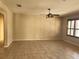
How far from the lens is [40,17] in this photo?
8.88 m

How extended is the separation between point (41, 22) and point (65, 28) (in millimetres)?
2213

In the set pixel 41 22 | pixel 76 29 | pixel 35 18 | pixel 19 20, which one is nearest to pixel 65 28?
pixel 76 29

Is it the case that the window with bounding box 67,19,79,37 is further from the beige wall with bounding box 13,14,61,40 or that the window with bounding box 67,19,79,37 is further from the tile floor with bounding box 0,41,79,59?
the tile floor with bounding box 0,41,79,59

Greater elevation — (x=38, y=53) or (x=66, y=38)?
(x=66, y=38)

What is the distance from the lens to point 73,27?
24.7 feet

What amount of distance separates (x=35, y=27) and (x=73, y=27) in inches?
128

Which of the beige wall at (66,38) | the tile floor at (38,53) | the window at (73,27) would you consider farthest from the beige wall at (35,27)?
the tile floor at (38,53)

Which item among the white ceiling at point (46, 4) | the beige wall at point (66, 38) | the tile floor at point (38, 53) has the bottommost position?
the tile floor at point (38, 53)

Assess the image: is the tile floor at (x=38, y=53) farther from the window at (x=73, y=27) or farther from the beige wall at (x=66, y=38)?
the window at (x=73, y=27)

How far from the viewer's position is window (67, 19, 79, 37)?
7.06 metres

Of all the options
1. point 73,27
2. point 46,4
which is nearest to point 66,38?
point 73,27

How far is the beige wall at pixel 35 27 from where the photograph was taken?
853 cm

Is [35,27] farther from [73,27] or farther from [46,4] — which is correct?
[46,4]

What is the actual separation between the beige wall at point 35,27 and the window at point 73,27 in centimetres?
125
